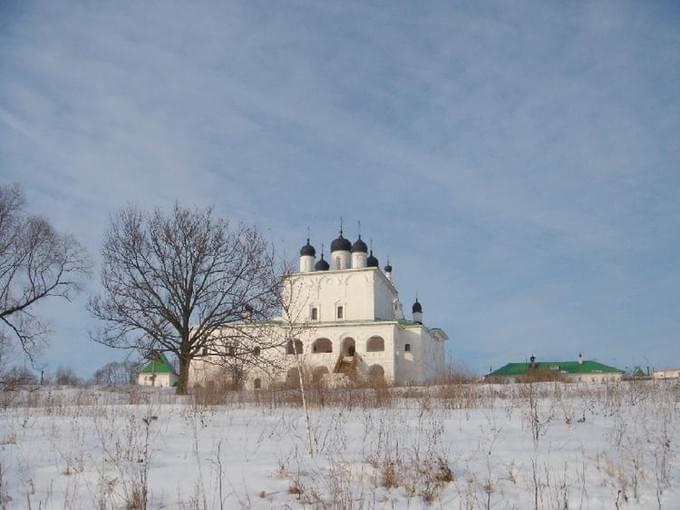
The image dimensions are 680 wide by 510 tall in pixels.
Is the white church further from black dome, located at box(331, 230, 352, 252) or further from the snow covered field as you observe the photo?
the snow covered field

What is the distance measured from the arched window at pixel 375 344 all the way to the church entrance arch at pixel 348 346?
1.24 metres

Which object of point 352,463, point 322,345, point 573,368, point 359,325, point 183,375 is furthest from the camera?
point 573,368

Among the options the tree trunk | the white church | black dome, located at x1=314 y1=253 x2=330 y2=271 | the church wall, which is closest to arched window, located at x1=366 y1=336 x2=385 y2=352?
the white church

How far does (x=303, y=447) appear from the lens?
7.02 metres

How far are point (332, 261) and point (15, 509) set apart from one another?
5012cm

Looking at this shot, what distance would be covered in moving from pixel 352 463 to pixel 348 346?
45349 mm

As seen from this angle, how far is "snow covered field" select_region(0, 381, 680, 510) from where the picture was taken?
4.77 metres

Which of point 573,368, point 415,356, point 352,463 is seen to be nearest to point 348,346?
point 415,356

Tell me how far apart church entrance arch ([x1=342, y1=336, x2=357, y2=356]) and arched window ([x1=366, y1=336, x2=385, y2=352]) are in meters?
1.24

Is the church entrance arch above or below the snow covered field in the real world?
above

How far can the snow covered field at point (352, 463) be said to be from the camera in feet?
15.6

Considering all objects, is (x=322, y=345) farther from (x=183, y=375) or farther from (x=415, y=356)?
(x=183, y=375)

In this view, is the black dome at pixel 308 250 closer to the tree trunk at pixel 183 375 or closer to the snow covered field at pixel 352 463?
the tree trunk at pixel 183 375

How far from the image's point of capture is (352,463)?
573 cm
